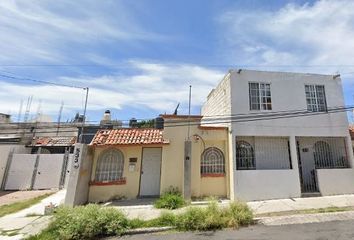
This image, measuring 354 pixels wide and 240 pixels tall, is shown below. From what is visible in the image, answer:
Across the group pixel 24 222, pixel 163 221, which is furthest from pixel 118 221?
pixel 24 222

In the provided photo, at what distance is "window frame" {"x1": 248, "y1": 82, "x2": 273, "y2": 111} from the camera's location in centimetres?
1183

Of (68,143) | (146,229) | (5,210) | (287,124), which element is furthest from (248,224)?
(68,143)

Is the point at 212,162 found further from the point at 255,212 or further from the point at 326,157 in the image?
Result: the point at 326,157

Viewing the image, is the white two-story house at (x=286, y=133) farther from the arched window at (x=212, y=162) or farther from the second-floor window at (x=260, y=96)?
the arched window at (x=212, y=162)

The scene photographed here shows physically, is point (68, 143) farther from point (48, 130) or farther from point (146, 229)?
point (146, 229)

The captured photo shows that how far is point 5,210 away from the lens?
935cm

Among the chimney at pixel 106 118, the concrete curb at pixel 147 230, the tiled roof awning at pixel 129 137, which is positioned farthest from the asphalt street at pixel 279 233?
the chimney at pixel 106 118

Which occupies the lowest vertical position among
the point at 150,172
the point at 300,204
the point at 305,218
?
the point at 305,218

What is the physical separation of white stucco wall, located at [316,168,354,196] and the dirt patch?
15.6 m

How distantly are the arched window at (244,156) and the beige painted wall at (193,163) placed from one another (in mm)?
635

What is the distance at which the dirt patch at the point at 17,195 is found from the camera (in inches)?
440

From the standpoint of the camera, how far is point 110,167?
37.4ft

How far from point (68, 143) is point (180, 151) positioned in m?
9.99

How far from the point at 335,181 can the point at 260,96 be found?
5938 millimetres
